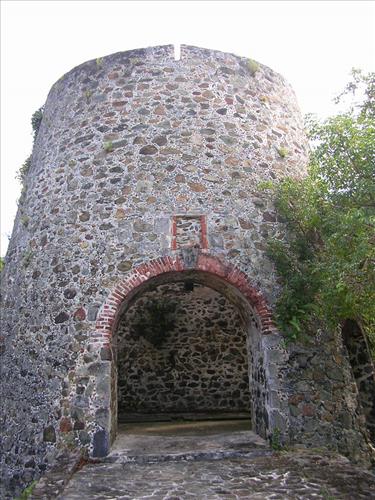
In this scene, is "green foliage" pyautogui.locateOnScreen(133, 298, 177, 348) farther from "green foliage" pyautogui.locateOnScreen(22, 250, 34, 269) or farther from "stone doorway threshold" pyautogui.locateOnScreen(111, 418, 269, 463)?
"green foliage" pyautogui.locateOnScreen(22, 250, 34, 269)

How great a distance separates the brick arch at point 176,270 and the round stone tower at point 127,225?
2cm

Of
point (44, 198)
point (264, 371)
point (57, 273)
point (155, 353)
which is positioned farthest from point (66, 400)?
point (155, 353)

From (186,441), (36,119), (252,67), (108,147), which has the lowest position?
(186,441)

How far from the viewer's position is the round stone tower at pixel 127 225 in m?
6.79

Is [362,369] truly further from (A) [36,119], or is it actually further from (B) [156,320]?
(A) [36,119]

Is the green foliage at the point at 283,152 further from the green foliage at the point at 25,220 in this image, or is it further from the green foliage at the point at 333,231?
the green foliage at the point at 25,220

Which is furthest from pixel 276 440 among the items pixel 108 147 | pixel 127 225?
pixel 108 147

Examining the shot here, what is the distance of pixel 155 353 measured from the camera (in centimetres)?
1211

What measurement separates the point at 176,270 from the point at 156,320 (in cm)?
504

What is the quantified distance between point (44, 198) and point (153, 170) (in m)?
2.12

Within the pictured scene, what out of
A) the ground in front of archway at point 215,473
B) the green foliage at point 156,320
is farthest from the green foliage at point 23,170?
the ground in front of archway at point 215,473

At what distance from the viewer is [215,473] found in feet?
18.5

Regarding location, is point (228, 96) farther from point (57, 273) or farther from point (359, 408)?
point (359, 408)

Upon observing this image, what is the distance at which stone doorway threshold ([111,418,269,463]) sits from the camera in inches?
252
